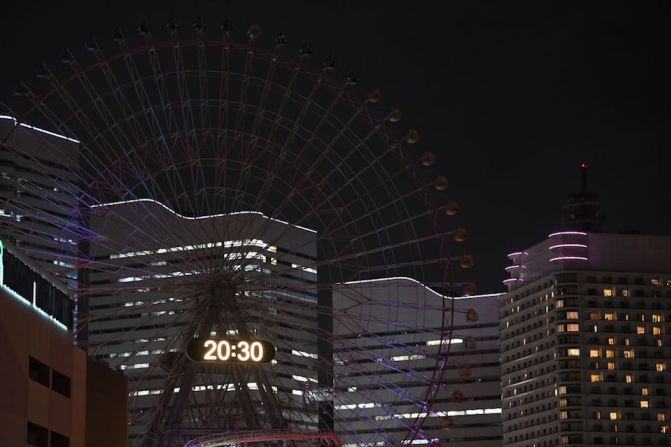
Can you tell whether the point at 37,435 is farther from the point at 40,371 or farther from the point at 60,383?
the point at 60,383

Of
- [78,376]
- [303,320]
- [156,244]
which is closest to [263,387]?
[303,320]

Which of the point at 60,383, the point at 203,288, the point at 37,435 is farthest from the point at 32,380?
the point at 203,288

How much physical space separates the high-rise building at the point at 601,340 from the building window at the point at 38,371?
460ft

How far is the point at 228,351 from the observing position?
53.6 meters

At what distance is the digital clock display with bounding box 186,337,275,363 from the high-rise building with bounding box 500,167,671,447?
135 m

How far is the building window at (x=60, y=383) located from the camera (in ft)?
169

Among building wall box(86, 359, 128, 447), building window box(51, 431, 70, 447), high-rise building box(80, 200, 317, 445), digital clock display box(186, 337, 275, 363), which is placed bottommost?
building window box(51, 431, 70, 447)

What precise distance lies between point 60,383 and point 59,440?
1919mm

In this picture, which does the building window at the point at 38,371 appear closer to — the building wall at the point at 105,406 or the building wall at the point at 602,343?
the building wall at the point at 105,406

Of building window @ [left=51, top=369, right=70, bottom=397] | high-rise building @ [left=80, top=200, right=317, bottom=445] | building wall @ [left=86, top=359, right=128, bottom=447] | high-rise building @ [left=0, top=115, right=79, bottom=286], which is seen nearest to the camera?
building window @ [left=51, top=369, right=70, bottom=397]

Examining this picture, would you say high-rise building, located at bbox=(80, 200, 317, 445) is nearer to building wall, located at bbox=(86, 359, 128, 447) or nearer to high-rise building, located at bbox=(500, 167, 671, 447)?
building wall, located at bbox=(86, 359, 128, 447)

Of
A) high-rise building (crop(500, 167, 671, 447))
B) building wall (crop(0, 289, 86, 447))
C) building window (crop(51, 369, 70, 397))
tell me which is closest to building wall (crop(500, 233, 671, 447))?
high-rise building (crop(500, 167, 671, 447))

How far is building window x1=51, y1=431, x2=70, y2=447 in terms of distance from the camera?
167ft

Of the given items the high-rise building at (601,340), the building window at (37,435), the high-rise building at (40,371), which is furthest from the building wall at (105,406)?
the high-rise building at (601,340)
